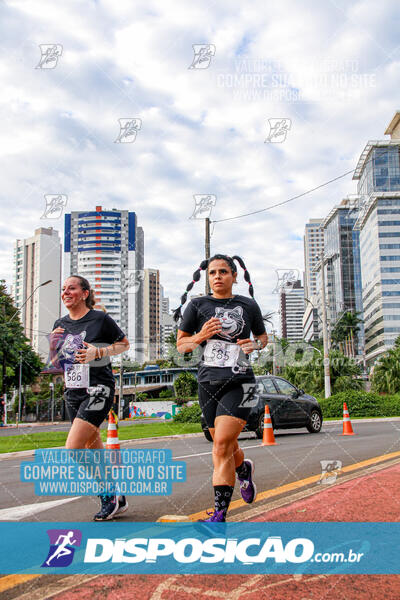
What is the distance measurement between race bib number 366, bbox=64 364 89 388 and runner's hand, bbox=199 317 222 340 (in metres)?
0.95

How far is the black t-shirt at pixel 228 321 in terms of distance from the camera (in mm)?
3674

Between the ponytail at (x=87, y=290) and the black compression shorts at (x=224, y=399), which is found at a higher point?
the ponytail at (x=87, y=290)

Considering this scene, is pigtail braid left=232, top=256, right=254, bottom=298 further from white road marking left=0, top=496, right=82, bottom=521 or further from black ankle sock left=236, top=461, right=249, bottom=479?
white road marking left=0, top=496, right=82, bottom=521

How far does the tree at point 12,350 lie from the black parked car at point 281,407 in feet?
66.0

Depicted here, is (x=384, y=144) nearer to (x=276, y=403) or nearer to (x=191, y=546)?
(x=276, y=403)

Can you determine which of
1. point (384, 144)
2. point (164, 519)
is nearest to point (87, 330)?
point (164, 519)

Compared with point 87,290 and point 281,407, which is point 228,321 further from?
point 281,407

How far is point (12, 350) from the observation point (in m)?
34.1

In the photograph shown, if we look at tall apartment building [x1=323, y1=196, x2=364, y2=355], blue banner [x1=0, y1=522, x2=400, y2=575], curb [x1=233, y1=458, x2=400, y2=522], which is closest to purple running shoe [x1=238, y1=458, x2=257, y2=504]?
curb [x1=233, y1=458, x2=400, y2=522]

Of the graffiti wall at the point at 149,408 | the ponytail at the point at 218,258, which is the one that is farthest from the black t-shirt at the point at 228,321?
the graffiti wall at the point at 149,408

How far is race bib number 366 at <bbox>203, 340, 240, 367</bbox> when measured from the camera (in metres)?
3.67

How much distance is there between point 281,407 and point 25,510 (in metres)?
8.41

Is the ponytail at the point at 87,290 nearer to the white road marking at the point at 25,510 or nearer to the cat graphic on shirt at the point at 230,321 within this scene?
the cat graphic on shirt at the point at 230,321

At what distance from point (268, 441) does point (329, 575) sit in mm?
7736
